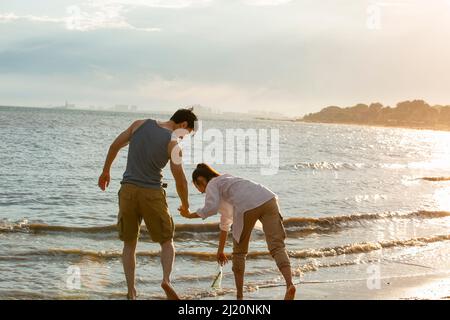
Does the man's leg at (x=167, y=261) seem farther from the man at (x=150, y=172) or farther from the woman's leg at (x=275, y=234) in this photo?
the woman's leg at (x=275, y=234)

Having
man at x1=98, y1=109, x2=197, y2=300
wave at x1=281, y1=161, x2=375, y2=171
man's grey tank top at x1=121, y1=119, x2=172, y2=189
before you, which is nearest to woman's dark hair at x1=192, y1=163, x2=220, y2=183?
man at x1=98, y1=109, x2=197, y2=300

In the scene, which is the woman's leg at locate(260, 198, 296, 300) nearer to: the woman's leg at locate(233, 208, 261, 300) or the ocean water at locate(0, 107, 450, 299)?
the woman's leg at locate(233, 208, 261, 300)

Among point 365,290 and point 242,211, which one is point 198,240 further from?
point 242,211

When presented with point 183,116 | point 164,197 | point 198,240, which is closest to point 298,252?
point 198,240

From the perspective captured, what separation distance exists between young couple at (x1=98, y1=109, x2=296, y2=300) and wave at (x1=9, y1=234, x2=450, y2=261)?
3738 millimetres

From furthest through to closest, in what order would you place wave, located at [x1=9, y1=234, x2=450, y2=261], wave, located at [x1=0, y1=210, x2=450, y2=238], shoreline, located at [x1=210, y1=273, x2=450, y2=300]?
1. wave, located at [x1=0, y1=210, x2=450, y2=238]
2. wave, located at [x1=9, y1=234, x2=450, y2=261]
3. shoreline, located at [x1=210, y1=273, x2=450, y2=300]

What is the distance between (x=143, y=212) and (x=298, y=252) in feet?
17.9

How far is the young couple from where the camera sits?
6430 millimetres

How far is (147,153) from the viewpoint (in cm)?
642

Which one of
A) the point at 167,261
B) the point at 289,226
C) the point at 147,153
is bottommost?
the point at 289,226

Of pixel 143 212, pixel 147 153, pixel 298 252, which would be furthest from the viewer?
pixel 298 252

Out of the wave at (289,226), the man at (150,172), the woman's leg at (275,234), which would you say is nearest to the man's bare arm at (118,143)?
the man at (150,172)

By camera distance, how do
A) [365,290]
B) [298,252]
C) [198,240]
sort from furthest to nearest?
[198,240] < [298,252] < [365,290]
